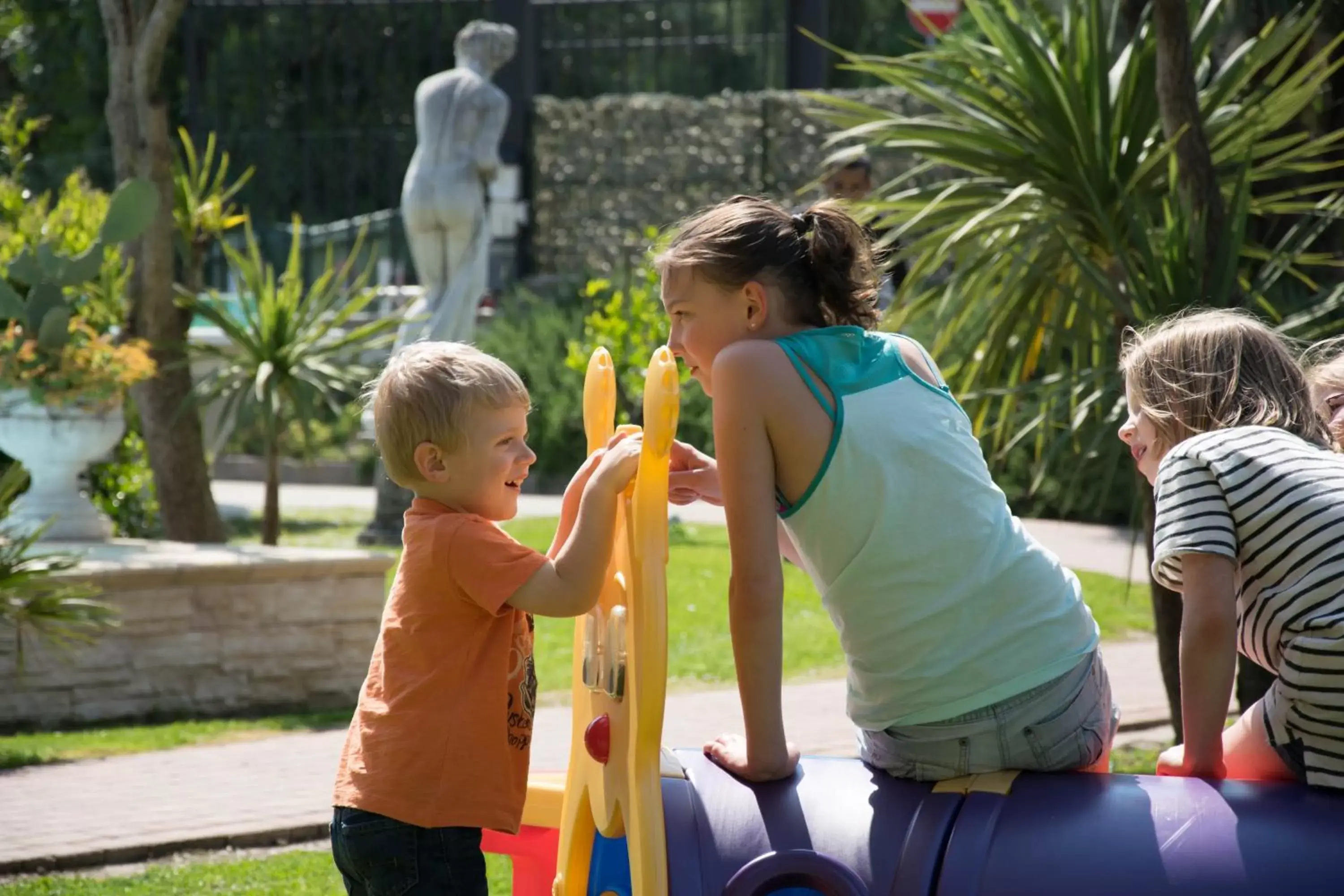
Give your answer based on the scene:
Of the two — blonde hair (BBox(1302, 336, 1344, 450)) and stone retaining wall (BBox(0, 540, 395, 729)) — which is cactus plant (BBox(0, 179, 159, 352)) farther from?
blonde hair (BBox(1302, 336, 1344, 450))

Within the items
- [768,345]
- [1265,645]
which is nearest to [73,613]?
[768,345]

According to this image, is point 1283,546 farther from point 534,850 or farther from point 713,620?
point 713,620

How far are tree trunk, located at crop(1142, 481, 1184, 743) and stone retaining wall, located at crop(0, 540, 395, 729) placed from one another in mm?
2891

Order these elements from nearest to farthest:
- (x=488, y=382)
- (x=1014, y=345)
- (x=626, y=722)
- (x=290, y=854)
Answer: (x=626, y=722) < (x=488, y=382) < (x=290, y=854) < (x=1014, y=345)

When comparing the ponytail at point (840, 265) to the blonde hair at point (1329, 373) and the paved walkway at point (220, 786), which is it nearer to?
the blonde hair at point (1329, 373)

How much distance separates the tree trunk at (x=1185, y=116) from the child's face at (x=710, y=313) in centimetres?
245

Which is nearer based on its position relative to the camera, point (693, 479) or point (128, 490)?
point (693, 479)

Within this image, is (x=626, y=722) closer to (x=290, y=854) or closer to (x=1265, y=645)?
(x=1265, y=645)

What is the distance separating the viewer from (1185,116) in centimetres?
461

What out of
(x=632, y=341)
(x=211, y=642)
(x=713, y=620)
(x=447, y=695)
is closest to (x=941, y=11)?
(x=632, y=341)

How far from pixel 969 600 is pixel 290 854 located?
2482 mm

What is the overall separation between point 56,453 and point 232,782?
9.10 ft

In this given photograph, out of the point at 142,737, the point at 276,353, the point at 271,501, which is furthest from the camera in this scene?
the point at 271,501

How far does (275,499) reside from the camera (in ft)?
26.8
